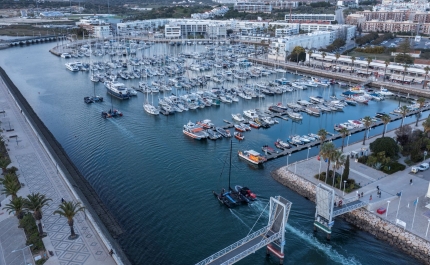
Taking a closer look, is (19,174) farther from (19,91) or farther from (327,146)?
(19,91)

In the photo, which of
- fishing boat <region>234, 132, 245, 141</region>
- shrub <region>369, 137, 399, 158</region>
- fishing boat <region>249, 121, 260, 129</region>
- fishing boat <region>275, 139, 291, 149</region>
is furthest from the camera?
fishing boat <region>249, 121, 260, 129</region>

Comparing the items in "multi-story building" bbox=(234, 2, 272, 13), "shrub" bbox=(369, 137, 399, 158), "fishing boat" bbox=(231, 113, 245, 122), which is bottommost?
"fishing boat" bbox=(231, 113, 245, 122)

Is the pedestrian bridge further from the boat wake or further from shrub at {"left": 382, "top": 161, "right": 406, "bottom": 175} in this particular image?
shrub at {"left": 382, "top": 161, "right": 406, "bottom": 175}

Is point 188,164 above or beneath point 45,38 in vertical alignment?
beneath

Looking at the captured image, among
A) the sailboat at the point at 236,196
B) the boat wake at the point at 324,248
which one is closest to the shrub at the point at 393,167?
the boat wake at the point at 324,248

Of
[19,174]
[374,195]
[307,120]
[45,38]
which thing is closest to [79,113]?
[19,174]

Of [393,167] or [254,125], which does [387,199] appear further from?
[254,125]

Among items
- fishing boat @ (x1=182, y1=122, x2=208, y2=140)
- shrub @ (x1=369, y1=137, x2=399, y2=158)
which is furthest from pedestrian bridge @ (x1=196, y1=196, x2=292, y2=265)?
fishing boat @ (x1=182, y1=122, x2=208, y2=140)
